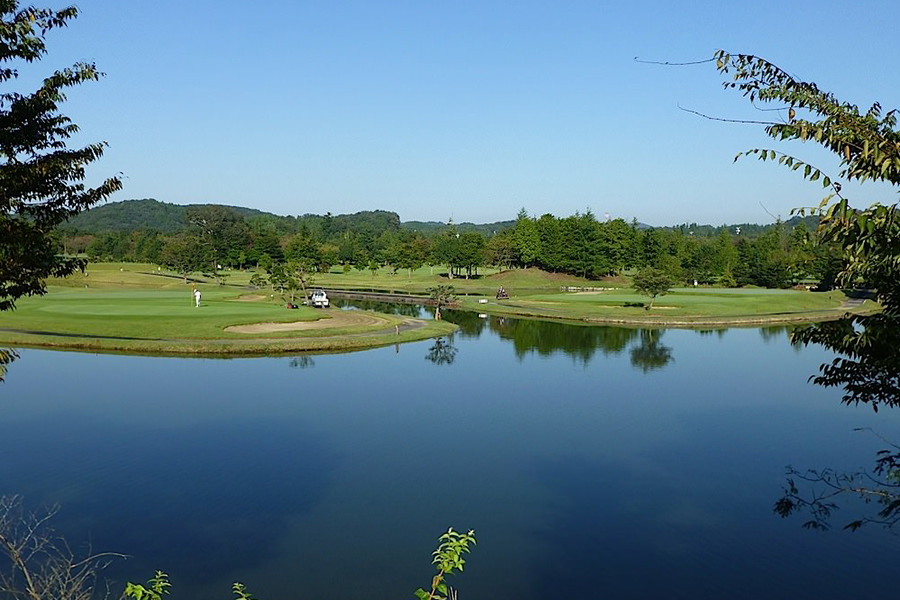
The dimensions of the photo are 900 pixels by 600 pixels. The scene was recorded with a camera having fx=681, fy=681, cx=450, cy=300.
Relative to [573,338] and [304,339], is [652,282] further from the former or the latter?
[304,339]

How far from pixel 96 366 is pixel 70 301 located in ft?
115

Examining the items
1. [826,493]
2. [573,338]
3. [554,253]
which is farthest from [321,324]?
[554,253]

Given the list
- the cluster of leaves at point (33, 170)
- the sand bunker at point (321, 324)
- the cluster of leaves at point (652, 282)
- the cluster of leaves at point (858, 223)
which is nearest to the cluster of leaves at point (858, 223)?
the cluster of leaves at point (858, 223)

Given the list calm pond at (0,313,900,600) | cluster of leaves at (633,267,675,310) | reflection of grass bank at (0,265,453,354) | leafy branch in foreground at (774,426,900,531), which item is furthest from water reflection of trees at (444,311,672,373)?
leafy branch in foreground at (774,426,900,531)

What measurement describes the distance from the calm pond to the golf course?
599 cm

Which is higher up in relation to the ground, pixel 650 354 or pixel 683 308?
pixel 683 308

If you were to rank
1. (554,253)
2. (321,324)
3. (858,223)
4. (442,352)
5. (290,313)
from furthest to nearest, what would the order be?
(554,253) < (290,313) < (321,324) < (442,352) < (858,223)

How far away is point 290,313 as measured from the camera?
63094 millimetres

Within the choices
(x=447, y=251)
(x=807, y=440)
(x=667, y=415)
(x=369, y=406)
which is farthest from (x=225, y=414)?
(x=447, y=251)

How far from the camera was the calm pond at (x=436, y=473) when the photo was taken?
56.2 ft

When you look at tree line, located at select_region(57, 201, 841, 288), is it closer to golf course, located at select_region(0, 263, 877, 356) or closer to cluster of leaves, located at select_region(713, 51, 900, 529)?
golf course, located at select_region(0, 263, 877, 356)

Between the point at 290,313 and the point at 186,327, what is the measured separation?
37.6ft

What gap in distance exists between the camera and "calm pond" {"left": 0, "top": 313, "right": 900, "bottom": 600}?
1712 cm

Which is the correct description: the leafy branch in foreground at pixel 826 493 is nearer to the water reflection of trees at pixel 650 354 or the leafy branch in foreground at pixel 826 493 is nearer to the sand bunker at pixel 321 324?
A: the water reflection of trees at pixel 650 354
